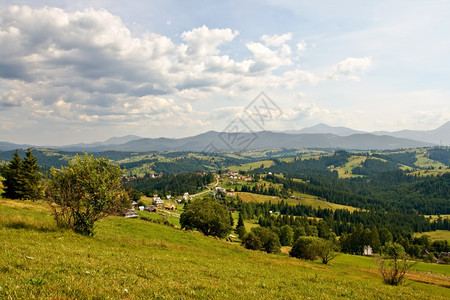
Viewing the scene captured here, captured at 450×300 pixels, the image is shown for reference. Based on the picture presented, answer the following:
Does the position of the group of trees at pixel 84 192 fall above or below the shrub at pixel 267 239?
above

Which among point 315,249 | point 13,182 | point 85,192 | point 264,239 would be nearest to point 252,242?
point 264,239

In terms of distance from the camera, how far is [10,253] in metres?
14.1

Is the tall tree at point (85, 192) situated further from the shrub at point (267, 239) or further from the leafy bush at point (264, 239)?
the shrub at point (267, 239)

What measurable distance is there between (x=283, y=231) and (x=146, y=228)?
85.7 metres

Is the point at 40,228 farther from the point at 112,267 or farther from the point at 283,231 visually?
the point at 283,231

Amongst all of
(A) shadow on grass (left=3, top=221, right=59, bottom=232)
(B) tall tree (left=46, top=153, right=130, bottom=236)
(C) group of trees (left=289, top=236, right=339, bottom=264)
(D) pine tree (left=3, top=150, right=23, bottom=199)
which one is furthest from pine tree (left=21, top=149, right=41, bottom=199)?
(C) group of trees (left=289, top=236, right=339, bottom=264)

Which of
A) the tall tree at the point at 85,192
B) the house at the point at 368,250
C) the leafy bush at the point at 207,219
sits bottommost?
the house at the point at 368,250

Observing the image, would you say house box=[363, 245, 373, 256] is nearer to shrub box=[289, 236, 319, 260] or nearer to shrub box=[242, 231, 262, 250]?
shrub box=[289, 236, 319, 260]

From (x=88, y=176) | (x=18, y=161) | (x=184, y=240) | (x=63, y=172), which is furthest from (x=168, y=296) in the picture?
(x=18, y=161)

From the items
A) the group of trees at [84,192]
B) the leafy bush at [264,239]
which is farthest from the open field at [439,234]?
the group of trees at [84,192]

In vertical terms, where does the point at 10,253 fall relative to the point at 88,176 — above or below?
below

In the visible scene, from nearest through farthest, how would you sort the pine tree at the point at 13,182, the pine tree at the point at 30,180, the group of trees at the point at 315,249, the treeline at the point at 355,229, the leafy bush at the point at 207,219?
the pine tree at the point at 13,182 → the pine tree at the point at 30,180 → the group of trees at the point at 315,249 → the leafy bush at the point at 207,219 → the treeline at the point at 355,229

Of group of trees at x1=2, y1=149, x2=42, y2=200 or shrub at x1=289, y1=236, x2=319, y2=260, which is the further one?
shrub at x1=289, y1=236, x2=319, y2=260

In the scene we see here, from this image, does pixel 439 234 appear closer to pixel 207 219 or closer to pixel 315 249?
pixel 315 249
